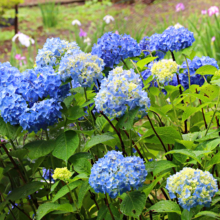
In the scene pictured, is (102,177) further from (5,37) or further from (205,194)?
(5,37)

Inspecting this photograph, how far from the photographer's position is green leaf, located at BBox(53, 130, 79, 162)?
973 mm

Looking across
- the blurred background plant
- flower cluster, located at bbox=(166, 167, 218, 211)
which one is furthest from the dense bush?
the blurred background plant

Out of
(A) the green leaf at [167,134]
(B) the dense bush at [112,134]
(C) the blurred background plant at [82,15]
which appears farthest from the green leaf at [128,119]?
(C) the blurred background plant at [82,15]

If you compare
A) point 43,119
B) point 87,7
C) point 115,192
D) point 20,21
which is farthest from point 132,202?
point 87,7

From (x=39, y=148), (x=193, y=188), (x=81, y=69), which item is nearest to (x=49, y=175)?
(x=39, y=148)

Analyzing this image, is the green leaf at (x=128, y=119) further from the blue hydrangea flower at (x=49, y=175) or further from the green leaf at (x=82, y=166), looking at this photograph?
the blue hydrangea flower at (x=49, y=175)

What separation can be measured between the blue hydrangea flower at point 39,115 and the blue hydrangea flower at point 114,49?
1.05 ft

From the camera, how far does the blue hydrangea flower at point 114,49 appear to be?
1.18 metres

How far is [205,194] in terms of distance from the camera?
699 millimetres

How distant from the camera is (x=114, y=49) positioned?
1179 mm

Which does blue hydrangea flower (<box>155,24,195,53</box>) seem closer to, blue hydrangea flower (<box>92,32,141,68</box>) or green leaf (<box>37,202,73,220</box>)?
blue hydrangea flower (<box>92,32,141,68</box>)

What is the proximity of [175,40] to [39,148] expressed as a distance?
71 centimetres

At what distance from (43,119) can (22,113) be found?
67mm

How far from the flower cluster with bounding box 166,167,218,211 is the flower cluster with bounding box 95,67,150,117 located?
0.23m
